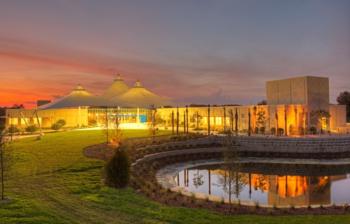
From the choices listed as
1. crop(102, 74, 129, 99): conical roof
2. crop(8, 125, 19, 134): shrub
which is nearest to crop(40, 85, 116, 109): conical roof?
crop(102, 74, 129, 99): conical roof

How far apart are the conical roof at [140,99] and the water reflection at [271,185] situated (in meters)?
36.2

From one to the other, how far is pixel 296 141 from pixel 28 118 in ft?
127

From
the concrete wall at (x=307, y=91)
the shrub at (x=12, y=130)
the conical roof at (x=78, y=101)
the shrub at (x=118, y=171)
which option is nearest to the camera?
the shrub at (x=118, y=171)

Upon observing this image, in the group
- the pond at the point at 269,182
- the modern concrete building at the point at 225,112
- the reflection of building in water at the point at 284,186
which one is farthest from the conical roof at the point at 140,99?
the reflection of building in water at the point at 284,186

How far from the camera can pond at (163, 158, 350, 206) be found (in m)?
15.4

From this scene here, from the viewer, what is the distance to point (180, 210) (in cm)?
1100

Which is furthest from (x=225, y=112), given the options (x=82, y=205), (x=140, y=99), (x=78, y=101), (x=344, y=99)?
(x=82, y=205)

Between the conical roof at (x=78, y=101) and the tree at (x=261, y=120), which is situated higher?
the conical roof at (x=78, y=101)

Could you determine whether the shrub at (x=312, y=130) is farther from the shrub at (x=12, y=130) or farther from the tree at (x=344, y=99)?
the shrub at (x=12, y=130)

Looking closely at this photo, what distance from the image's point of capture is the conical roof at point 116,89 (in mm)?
64500

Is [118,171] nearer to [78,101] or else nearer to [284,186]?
[284,186]

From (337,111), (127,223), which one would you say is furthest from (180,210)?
(337,111)

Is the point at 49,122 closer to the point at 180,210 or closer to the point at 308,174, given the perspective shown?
the point at 308,174

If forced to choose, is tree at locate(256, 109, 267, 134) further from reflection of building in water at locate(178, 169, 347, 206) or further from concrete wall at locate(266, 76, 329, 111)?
reflection of building in water at locate(178, 169, 347, 206)
